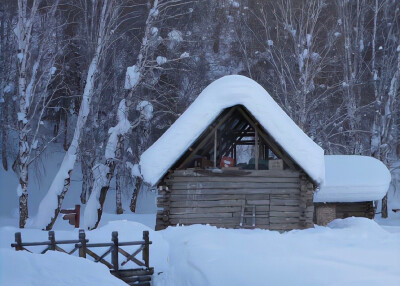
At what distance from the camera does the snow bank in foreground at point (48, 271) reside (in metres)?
5.68

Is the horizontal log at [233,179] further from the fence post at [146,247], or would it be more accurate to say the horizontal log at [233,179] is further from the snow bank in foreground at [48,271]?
the snow bank in foreground at [48,271]

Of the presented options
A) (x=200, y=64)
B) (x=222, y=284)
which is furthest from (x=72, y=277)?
(x=200, y=64)

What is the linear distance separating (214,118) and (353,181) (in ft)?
30.2

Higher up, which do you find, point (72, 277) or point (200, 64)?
point (200, 64)

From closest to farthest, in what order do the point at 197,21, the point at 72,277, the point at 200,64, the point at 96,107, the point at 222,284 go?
the point at 72,277 < the point at 222,284 < the point at 96,107 < the point at 200,64 < the point at 197,21

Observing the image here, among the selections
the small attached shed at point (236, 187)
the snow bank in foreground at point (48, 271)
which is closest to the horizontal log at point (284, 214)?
the small attached shed at point (236, 187)

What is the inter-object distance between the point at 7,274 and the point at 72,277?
0.81 meters

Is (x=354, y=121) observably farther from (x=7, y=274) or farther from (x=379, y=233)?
(x=7, y=274)

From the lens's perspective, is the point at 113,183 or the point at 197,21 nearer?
the point at 113,183

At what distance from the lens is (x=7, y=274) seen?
5.71 meters

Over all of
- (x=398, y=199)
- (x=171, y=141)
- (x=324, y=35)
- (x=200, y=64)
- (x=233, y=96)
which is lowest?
(x=398, y=199)

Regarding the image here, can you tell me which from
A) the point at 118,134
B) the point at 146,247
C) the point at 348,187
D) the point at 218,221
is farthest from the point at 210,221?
the point at 348,187

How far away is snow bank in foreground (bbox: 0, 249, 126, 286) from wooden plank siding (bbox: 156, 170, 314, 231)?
7547 millimetres

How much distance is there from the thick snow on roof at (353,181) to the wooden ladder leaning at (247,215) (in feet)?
20.2
